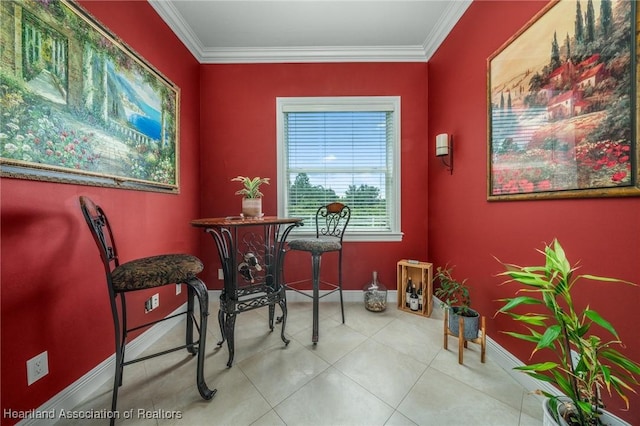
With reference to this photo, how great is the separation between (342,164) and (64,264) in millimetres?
2300

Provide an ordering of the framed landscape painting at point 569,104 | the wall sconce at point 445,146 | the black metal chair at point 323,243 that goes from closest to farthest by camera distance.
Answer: the framed landscape painting at point 569,104 → the black metal chair at point 323,243 → the wall sconce at point 445,146

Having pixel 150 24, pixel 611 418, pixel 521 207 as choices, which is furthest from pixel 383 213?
pixel 150 24

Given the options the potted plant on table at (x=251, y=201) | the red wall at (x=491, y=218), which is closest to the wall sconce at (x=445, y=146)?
the red wall at (x=491, y=218)

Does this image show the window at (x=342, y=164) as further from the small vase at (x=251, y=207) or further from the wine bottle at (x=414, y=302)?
the small vase at (x=251, y=207)

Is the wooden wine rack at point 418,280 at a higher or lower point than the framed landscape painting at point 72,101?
lower

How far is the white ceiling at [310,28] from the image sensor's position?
6.28 ft

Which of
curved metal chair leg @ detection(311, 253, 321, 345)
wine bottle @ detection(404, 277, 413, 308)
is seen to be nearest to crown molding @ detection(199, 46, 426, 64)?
A: curved metal chair leg @ detection(311, 253, 321, 345)

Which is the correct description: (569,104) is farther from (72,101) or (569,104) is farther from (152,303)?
(152,303)

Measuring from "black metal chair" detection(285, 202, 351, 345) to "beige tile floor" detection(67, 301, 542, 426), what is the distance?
34cm

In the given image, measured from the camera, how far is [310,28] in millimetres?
2162

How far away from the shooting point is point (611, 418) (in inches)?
30.7

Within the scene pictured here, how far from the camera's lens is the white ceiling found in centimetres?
192

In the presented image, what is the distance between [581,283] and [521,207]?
474 mm

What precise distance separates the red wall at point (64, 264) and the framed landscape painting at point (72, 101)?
10 centimetres
